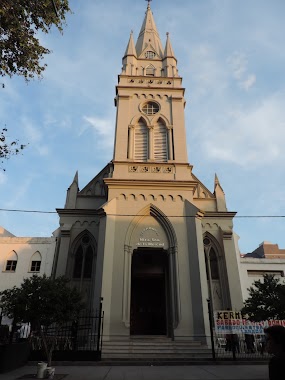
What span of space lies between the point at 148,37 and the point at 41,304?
29690 mm

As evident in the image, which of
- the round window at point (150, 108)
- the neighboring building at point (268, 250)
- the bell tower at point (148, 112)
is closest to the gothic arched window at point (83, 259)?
the bell tower at point (148, 112)

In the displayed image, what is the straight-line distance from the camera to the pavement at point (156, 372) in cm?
913

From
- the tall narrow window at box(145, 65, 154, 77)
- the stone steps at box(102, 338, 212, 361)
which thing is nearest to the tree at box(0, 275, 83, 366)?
the stone steps at box(102, 338, 212, 361)

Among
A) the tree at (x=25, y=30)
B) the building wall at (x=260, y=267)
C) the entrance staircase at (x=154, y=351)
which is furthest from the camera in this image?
the building wall at (x=260, y=267)

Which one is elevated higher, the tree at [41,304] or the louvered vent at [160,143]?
the louvered vent at [160,143]

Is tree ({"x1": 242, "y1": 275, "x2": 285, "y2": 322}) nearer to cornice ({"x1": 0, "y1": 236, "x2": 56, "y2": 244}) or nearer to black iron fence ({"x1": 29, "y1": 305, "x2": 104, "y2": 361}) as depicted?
black iron fence ({"x1": 29, "y1": 305, "x2": 104, "y2": 361})

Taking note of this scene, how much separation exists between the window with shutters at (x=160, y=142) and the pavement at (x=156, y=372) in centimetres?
1362

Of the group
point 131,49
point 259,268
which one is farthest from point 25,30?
point 259,268

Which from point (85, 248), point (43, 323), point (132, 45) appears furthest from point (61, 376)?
point (132, 45)

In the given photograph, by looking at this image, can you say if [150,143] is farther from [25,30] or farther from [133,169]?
[25,30]

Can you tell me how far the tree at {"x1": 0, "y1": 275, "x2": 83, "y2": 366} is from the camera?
33.0 ft

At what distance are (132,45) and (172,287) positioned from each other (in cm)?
2345

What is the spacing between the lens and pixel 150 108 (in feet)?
78.2

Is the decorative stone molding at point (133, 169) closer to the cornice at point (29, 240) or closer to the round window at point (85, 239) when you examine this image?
the round window at point (85, 239)
